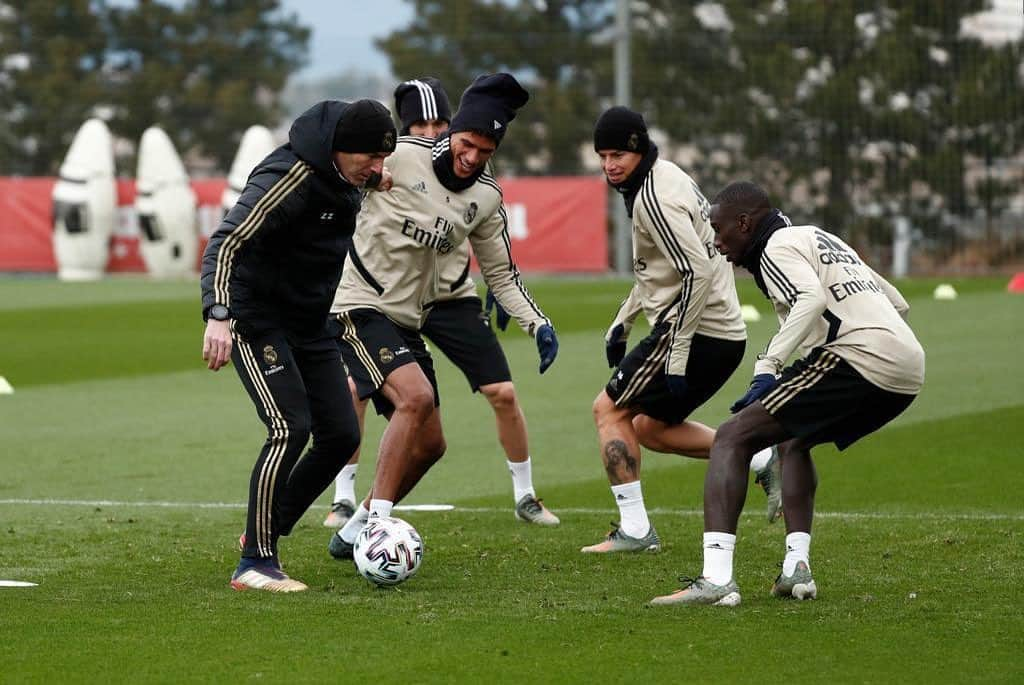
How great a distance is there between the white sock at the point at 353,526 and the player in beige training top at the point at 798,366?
189 cm

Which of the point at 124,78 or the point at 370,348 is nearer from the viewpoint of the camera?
the point at 370,348

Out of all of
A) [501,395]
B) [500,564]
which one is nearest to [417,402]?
[500,564]

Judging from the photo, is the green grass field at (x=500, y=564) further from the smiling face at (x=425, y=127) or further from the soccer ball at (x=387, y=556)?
the smiling face at (x=425, y=127)

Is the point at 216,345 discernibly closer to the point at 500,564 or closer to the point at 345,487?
the point at 500,564

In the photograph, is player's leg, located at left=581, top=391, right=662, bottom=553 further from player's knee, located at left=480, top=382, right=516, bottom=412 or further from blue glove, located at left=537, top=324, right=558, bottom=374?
player's knee, located at left=480, top=382, right=516, bottom=412

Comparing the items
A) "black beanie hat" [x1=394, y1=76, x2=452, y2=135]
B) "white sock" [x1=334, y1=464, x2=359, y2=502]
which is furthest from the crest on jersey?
"black beanie hat" [x1=394, y1=76, x2=452, y2=135]

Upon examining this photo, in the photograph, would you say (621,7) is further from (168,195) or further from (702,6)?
(168,195)

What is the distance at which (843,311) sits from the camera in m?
7.45

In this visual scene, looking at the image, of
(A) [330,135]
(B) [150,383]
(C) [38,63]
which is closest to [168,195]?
(C) [38,63]

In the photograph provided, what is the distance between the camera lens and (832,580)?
793 centimetres

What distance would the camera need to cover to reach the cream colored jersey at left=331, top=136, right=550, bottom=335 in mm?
9430

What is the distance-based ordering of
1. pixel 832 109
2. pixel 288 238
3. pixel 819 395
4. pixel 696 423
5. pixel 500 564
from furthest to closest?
pixel 832 109 < pixel 696 423 < pixel 500 564 < pixel 288 238 < pixel 819 395

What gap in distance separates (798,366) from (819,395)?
0.15 meters

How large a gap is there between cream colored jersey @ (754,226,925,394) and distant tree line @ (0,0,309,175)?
104ft
